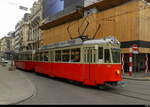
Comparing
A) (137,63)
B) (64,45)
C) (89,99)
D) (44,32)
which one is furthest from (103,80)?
(44,32)

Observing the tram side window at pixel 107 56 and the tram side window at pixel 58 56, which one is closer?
the tram side window at pixel 107 56

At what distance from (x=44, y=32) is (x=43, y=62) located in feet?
113

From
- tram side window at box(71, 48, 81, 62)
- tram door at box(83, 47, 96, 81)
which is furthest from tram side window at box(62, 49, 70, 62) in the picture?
tram door at box(83, 47, 96, 81)

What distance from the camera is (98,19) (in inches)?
1280

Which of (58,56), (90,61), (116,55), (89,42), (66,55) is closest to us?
(116,55)

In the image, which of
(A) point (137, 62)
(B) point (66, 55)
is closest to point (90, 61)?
(B) point (66, 55)

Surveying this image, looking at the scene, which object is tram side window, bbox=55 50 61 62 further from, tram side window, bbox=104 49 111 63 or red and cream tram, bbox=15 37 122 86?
tram side window, bbox=104 49 111 63

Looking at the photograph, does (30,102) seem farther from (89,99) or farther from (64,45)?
(64,45)

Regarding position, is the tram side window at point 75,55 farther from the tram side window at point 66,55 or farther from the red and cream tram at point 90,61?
the tram side window at point 66,55

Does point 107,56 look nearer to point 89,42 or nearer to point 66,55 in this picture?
point 89,42

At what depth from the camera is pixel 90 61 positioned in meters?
12.8

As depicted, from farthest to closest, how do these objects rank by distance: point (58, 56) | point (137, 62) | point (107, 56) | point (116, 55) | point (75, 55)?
1. point (137, 62)
2. point (58, 56)
3. point (75, 55)
4. point (116, 55)
5. point (107, 56)

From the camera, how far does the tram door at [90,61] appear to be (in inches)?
496

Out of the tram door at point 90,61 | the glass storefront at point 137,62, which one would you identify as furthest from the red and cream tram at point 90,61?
the glass storefront at point 137,62
